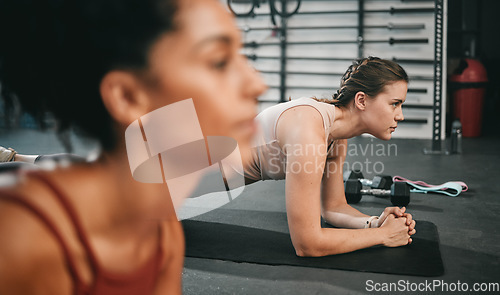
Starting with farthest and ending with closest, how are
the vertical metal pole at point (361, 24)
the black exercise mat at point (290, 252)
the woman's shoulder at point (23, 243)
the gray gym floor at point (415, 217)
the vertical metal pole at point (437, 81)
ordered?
the vertical metal pole at point (361, 24) → the vertical metal pole at point (437, 81) → the black exercise mat at point (290, 252) → the gray gym floor at point (415, 217) → the woman's shoulder at point (23, 243)

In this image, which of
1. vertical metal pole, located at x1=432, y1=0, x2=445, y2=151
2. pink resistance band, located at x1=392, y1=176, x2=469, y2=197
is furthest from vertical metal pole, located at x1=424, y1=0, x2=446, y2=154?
pink resistance band, located at x1=392, y1=176, x2=469, y2=197

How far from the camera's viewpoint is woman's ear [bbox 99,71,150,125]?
309mm

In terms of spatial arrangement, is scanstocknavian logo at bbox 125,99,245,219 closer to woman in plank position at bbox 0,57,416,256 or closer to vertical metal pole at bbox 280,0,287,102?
woman in plank position at bbox 0,57,416,256

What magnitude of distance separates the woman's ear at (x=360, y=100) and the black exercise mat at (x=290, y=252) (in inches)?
21.5

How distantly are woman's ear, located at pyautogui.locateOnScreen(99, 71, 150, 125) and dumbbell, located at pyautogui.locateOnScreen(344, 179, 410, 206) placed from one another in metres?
2.24

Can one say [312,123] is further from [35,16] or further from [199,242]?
[35,16]

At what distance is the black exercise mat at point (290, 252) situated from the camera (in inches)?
63.0

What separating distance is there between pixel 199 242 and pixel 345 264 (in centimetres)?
60

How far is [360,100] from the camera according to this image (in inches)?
67.0

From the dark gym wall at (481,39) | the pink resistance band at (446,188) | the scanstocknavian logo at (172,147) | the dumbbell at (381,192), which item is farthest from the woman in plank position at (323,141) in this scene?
the dark gym wall at (481,39)

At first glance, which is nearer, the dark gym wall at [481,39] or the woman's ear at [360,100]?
the woman's ear at [360,100]

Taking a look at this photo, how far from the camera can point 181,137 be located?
0.32 m

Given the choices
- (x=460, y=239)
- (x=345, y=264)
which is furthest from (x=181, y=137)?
(x=460, y=239)

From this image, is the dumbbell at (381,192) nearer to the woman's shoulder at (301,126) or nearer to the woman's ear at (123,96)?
the woman's shoulder at (301,126)
